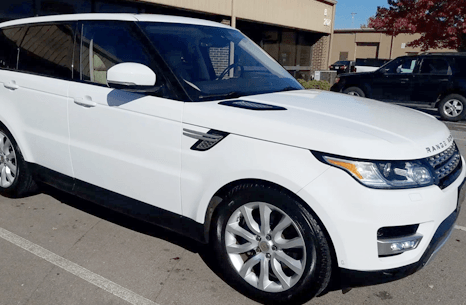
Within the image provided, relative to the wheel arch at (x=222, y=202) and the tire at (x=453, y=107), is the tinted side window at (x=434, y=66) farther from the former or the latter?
the wheel arch at (x=222, y=202)

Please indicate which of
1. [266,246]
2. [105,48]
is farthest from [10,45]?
[266,246]

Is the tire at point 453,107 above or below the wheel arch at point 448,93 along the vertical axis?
below

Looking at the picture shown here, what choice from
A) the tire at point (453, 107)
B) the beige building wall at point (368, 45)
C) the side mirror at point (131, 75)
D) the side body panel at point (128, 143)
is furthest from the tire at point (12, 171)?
the beige building wall at point (368, 45)

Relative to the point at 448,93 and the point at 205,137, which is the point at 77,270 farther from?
the point at 448,93

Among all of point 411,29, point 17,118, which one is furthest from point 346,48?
point 17,118

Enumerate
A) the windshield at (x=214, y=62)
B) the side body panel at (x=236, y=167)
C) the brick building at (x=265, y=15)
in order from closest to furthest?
the side body panel at (x=236, y=167), the windshield at (x=214, y=62), the brick building at (x=265, y=15)

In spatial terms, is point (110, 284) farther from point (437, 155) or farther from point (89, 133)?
point (437, 155)

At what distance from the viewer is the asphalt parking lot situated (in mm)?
2930

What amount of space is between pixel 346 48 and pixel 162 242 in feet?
161

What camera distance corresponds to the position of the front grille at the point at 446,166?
2646 millimetres

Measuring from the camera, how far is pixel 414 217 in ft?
8.00

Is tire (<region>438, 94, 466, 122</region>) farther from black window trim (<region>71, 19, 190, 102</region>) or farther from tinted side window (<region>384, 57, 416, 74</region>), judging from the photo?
black window trim (<region>71, 19, 190, 102</region>)

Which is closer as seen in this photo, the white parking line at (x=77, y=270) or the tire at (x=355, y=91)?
the white parking line at (x=77, y=270)

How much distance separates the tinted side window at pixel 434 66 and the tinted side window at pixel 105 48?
10.6 meters
